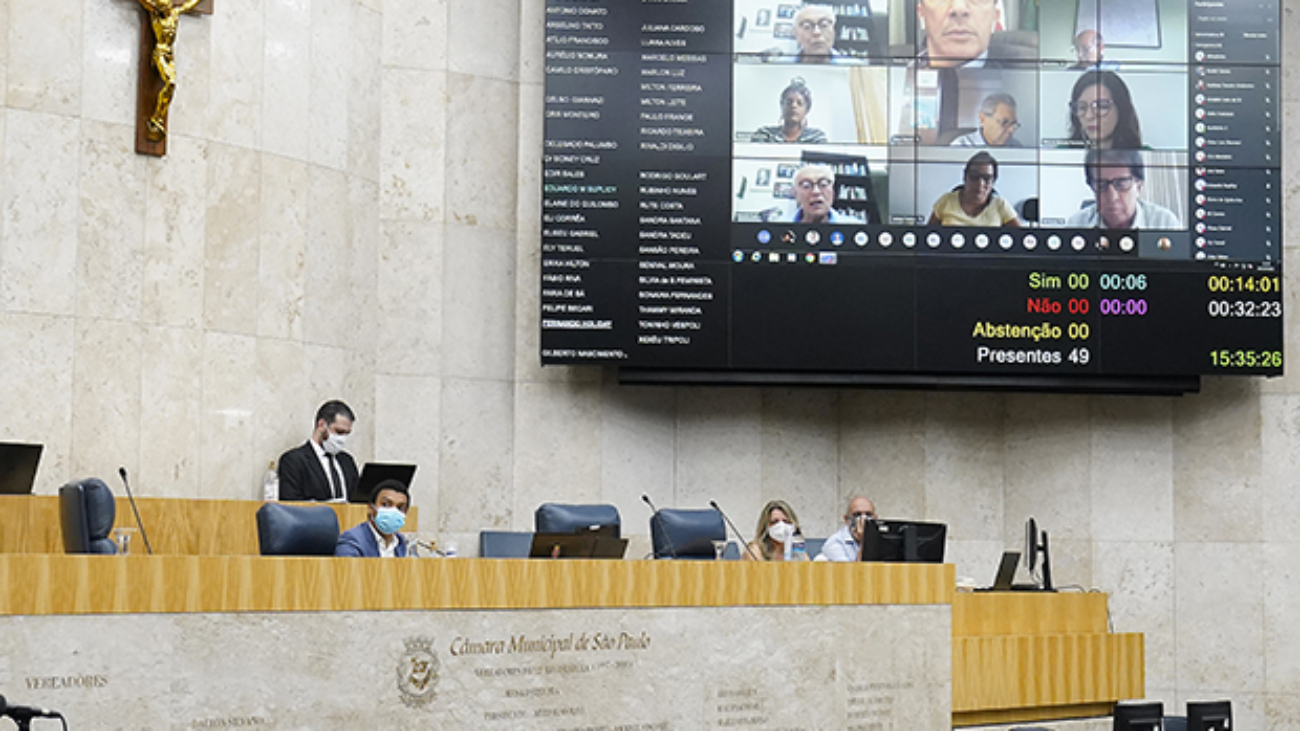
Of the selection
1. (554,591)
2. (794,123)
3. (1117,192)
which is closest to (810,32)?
(794,123)

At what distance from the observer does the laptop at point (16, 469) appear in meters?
7.39

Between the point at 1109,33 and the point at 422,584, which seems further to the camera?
the point at 1109,33

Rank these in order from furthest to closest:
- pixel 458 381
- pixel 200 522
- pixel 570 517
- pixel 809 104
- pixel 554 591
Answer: pixel 458 381 < pixel 809 104 < pixel 570 517 < pixel 200 522 < pixel 554 591

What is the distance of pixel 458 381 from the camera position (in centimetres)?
1076

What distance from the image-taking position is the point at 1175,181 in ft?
34.3

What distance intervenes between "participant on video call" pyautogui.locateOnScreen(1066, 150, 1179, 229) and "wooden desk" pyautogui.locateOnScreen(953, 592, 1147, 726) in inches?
97.2

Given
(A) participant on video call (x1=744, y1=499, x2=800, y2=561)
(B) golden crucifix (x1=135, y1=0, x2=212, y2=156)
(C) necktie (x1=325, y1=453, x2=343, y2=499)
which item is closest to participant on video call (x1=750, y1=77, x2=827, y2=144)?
(A) participant on video call (x1=744, y1=499, x2=800, y2=561)

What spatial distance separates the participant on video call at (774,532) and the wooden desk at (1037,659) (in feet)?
3.06

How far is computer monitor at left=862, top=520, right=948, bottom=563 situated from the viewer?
7926mm

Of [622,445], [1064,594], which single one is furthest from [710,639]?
[622,445]

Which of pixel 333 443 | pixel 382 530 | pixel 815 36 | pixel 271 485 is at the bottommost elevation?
pixel 382 530

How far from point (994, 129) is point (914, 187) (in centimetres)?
64

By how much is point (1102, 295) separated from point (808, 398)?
7.00ft

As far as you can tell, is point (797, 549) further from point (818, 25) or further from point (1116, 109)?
point (1116, 109)
